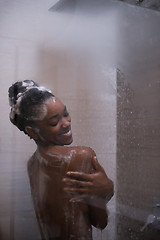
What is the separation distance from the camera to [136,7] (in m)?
1.56

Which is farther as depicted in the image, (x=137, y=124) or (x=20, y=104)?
(x=137, y=124)

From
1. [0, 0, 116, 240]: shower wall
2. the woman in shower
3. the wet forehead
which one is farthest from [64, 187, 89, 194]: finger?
the wet forehead

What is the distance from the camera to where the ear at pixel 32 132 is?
1.13 metres

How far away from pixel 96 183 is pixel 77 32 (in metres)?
0.64

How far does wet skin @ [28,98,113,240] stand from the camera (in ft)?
3.75

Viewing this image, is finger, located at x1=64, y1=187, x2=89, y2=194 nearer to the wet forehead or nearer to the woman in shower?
the woman in shower

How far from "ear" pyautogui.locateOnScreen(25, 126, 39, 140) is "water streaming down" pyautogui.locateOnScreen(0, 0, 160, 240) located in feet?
0.11

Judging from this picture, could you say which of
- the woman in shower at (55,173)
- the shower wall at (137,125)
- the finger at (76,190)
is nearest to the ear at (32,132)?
the woman in shower at (55,173)

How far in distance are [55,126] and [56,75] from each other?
214mm

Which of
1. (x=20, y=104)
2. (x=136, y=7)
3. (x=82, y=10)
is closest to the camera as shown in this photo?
(x=20, y=104)

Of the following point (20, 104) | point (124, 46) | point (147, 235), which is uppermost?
point (124, 46)

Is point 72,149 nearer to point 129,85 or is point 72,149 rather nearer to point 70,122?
point 70,122

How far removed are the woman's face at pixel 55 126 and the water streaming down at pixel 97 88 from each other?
5 cm

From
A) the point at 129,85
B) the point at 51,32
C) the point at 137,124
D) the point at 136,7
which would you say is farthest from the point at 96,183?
the point at 136,7
